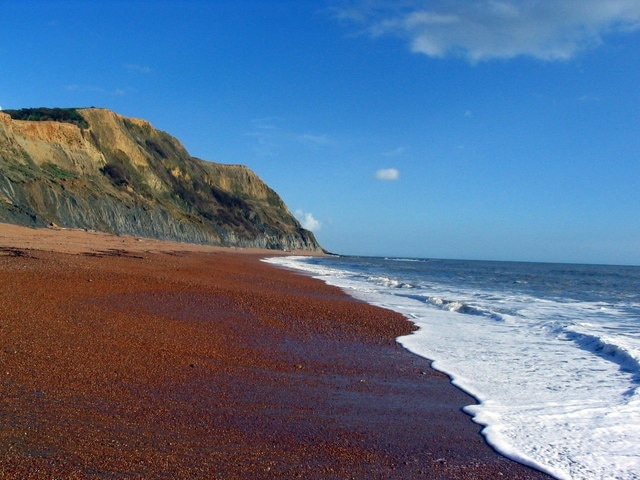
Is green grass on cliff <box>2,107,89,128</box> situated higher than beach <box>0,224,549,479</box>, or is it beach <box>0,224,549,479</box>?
green grass on cliff <box>2,107,89,128</box>

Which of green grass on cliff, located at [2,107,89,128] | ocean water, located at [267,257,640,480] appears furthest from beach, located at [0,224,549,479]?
green grass on cliff, located at [2,107,89,128]

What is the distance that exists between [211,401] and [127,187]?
55.8m

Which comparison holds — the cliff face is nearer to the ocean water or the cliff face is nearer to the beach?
the beach

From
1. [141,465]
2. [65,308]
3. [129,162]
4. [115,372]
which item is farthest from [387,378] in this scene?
[129,162]

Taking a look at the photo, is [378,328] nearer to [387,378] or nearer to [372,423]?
[387,378]

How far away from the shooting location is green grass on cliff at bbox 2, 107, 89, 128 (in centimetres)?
6050

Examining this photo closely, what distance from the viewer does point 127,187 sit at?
186 feet

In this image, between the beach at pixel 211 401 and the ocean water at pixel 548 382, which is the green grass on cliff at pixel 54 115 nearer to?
the beach at pixel 211 401

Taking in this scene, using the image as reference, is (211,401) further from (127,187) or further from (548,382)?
(127,187)

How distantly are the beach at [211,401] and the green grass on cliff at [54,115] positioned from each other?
57634 mm

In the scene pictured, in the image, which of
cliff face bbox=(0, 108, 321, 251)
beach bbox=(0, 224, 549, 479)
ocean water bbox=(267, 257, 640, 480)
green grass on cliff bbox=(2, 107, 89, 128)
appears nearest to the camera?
beach bbox=(0, 224, 549, 479)

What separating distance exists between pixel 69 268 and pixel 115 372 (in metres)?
9.13

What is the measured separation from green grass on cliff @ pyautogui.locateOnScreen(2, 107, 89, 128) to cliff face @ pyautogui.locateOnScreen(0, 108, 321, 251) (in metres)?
1.16

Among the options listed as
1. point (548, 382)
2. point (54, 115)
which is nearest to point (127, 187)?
point (54, 115)
